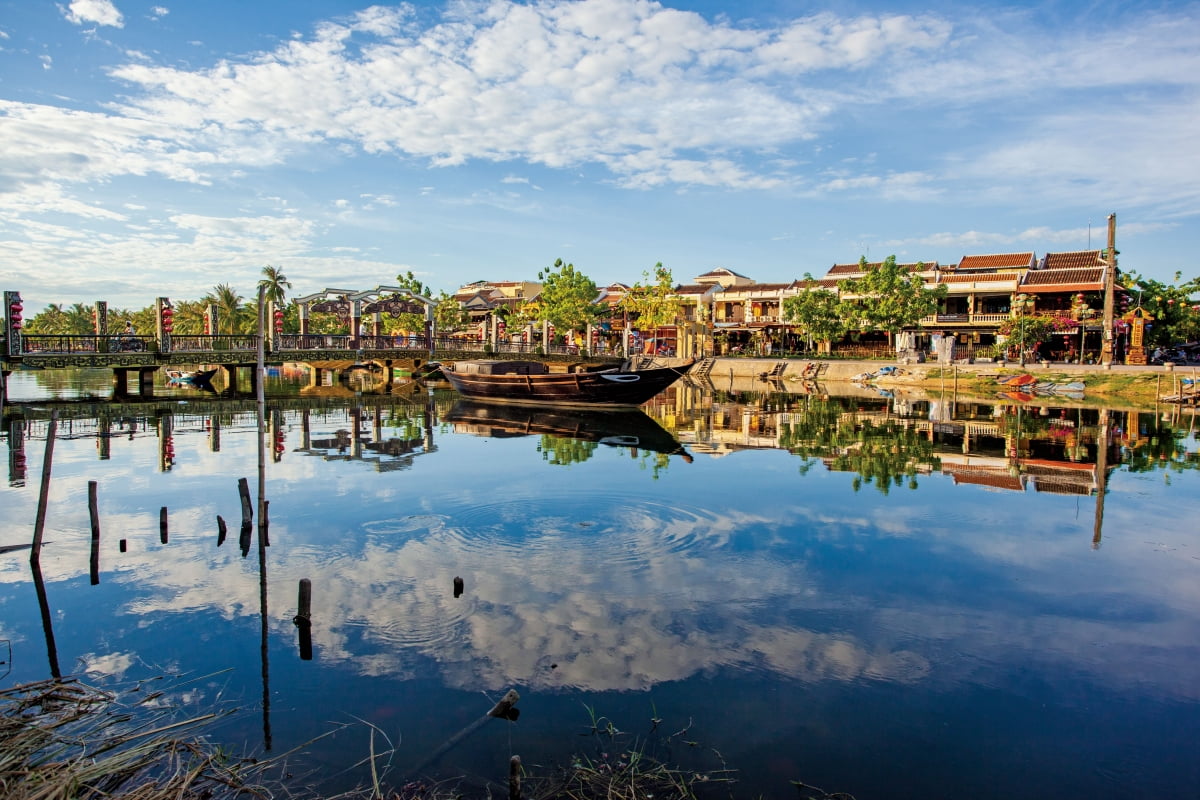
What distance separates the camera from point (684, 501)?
14.3m

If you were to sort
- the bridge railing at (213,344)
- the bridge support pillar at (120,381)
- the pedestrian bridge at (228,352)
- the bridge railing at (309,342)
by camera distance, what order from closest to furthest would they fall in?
the pedestrian bridge at (228,352)
the bridge support pillar at (120,381)
the bridge railing at (213,344)
the bridge railing at (309,342)

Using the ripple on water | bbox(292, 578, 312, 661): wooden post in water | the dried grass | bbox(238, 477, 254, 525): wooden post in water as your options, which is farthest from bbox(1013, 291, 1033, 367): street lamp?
the dried grass

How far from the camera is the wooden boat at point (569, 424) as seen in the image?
75.6 ft

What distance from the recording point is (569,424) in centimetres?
2734

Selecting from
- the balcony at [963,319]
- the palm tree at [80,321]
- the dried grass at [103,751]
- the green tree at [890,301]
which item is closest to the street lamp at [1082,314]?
the balcony at [963,319]

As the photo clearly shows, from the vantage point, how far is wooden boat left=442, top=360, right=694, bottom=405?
2967 cm

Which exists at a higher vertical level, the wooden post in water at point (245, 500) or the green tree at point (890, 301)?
the green tree at point (890, 301)

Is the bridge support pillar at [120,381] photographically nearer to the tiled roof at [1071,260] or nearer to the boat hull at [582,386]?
the boat hull at [582,386]

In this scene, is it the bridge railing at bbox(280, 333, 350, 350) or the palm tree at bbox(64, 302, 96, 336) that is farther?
the palm tree at bbox(64, 302, 96, 336)

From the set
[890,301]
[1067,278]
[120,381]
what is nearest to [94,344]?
[120,381]

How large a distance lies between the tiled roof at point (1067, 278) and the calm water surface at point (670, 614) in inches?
1330

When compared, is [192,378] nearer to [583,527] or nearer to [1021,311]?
[583,527]

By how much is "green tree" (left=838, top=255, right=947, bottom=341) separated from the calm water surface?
3172cm

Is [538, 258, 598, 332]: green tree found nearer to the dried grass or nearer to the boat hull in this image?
the boat hull
